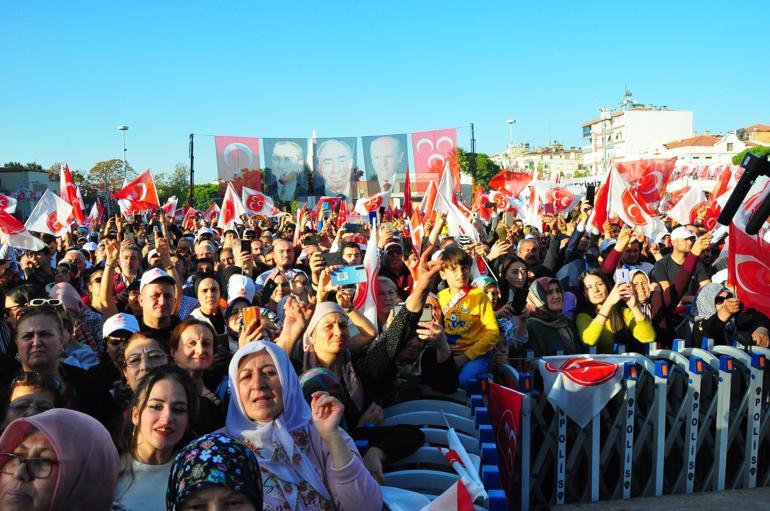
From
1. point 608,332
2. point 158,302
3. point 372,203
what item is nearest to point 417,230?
point 372,203

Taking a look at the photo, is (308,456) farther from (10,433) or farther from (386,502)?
(10,433)

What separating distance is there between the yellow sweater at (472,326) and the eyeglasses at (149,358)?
2.14m

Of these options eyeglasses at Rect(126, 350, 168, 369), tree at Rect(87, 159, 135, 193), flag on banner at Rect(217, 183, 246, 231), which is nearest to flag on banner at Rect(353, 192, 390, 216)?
flag on banner at Rect(217, 183, 246, 231)

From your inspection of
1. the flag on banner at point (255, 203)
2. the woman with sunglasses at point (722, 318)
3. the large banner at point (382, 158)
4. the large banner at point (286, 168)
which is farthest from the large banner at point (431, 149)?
the woman with sunglasses at point (722, 318)

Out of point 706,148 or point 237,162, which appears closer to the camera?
point 237,162

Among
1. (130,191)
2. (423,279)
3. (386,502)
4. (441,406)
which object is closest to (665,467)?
(441,406)

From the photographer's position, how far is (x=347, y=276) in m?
4.71

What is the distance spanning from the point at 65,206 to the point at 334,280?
33.9ft

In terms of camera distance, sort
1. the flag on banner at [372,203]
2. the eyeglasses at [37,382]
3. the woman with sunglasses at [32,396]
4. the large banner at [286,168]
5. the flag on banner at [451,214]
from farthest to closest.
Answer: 1. the large banner at [286,168]
2. the flag on banner at [372,203]
3. the flag on banner at [451,214]
4. the eyeglasses at [37,382]
5. the woman with sunglasses at [32,396]

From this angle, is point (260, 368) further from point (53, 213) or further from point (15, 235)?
point (53, 213)

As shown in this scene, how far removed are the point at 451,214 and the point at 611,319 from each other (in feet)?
19.0

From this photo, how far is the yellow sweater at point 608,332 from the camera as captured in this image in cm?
563

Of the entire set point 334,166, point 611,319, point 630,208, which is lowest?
point 611,319

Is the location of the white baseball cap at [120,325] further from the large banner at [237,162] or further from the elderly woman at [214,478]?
the large banner at [237,162]
